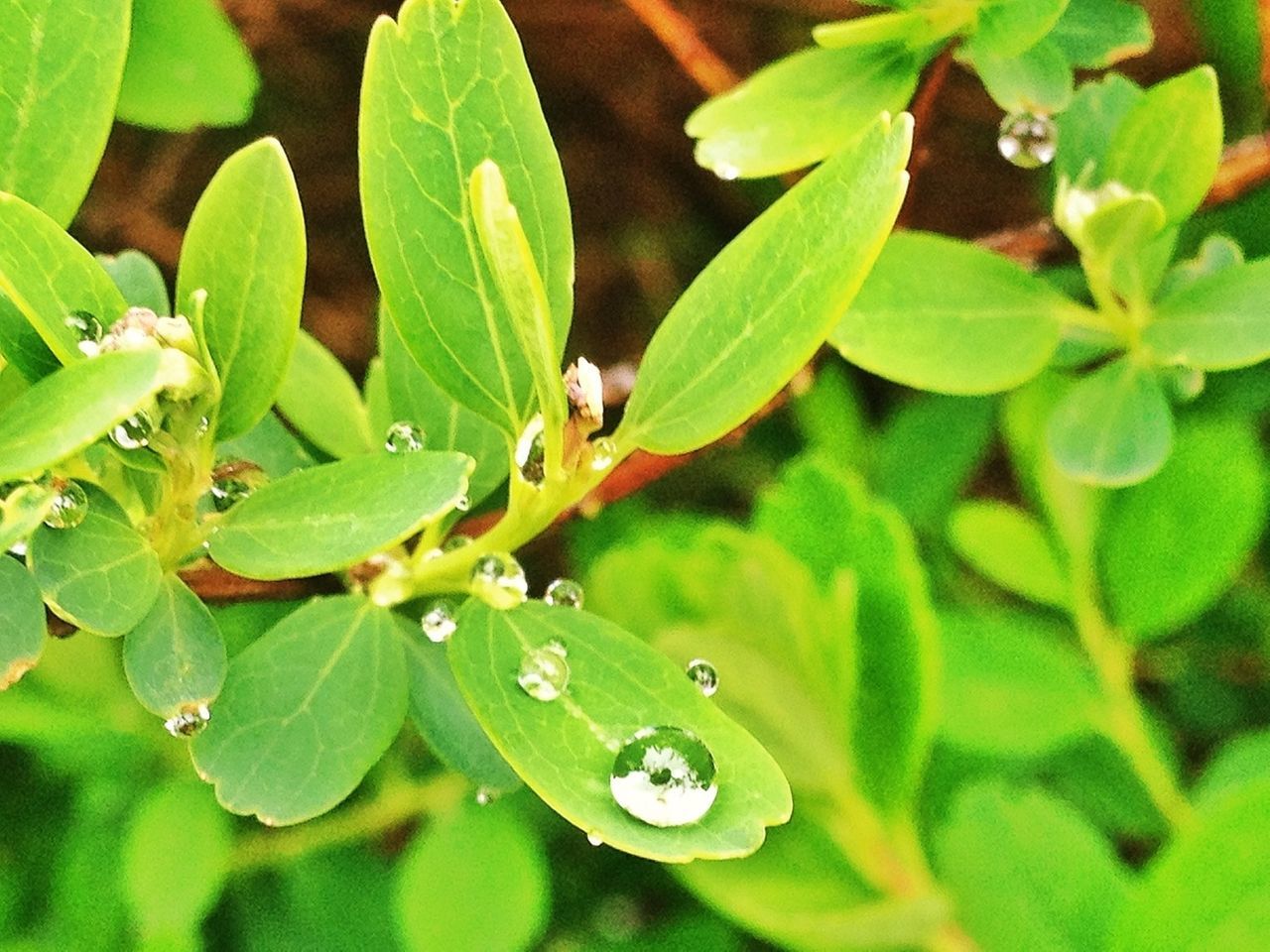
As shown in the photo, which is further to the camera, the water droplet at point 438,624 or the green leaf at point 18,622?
the water droplet at point 438,624

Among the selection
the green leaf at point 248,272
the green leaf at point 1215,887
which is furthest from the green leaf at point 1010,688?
the green leaf at point 248,272

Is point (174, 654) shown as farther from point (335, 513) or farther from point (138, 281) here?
point (138, 281)

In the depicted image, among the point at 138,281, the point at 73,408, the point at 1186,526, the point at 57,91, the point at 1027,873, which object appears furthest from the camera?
the point at 1186,526

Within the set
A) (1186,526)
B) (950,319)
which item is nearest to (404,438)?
(950,319)

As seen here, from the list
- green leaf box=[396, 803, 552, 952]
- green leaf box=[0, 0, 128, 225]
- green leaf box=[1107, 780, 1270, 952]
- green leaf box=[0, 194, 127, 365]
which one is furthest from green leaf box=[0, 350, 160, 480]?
green leaf box=[1107, 780, 1270, 952]

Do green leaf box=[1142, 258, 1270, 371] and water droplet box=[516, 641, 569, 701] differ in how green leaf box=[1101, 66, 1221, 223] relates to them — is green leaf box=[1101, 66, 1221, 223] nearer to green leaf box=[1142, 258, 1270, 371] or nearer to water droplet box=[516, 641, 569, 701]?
green leaf box=[1142, 258, 1270, 371]

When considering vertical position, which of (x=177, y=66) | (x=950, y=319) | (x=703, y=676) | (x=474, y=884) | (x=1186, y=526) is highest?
(x=177, y=66)

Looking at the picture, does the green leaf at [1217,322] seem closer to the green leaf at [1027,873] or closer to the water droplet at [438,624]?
the green leaf at [1027,873]
